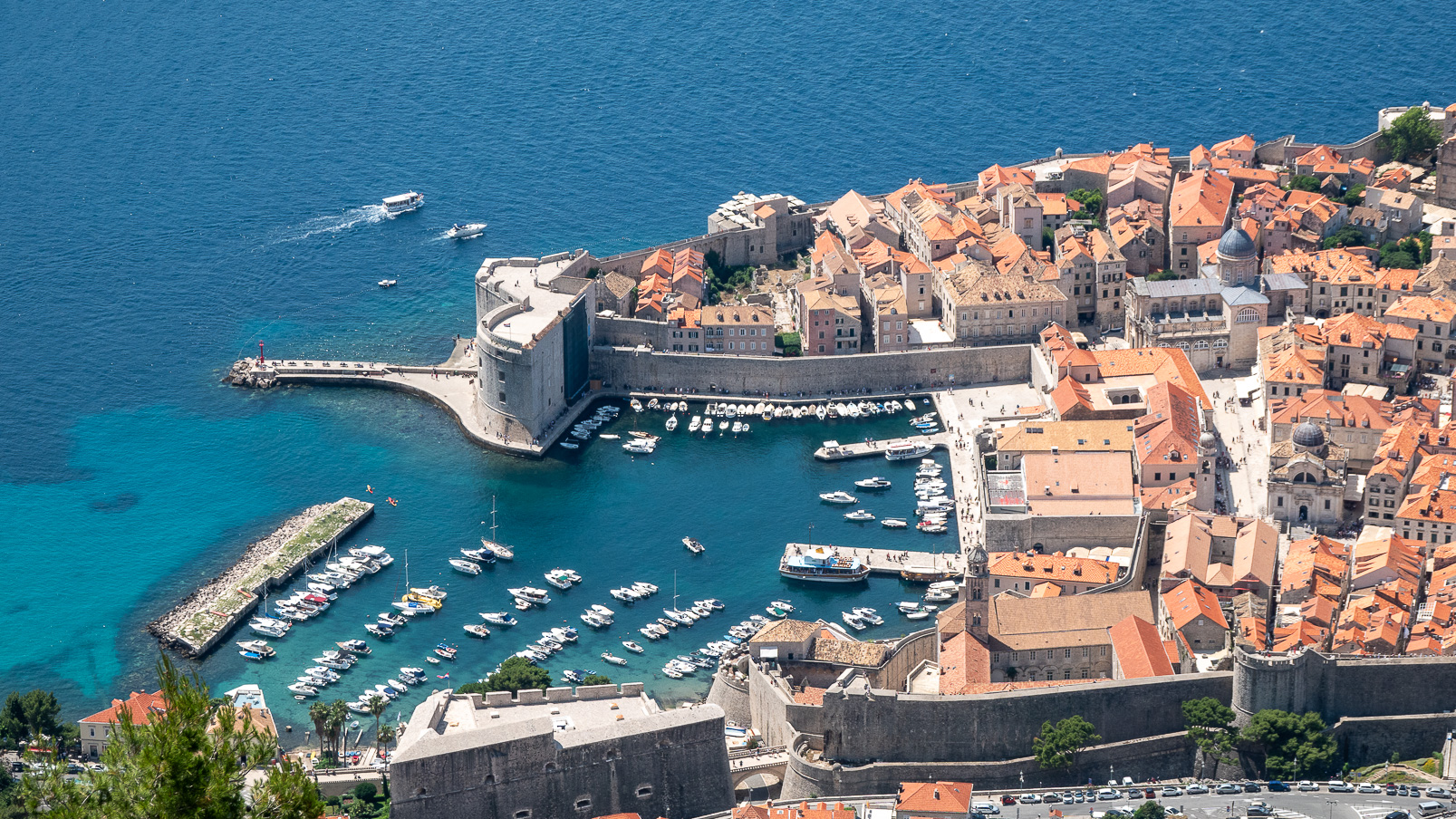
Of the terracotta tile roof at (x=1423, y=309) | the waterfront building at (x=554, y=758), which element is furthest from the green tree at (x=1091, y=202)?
the waterfront building at (x=554, y=758)

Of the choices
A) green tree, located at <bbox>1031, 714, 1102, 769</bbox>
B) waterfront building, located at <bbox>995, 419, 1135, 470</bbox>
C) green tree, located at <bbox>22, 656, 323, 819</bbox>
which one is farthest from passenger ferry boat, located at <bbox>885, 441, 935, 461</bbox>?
green tree, located at <bbox>22, 656, 323, 819</bbox>

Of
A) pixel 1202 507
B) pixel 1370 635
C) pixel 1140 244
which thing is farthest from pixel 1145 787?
pixel 1140 244

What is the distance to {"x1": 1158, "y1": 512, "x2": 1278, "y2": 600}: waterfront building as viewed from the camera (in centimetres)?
11575

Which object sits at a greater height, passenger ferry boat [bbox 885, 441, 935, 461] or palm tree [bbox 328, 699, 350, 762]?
passenger ferry boat [bbox 885, 441, 935, 461]

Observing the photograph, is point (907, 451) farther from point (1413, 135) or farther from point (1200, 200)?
point (1413, 135)

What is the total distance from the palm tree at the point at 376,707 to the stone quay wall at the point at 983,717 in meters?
25.8

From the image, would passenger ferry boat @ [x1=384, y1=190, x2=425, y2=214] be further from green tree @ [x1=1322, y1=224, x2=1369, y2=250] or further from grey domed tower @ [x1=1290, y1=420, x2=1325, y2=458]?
grey domed tower @ [x1=1290, y1=420, x2=1325, y2=458]

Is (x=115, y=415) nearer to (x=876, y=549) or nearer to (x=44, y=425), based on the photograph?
(x=44, y=425)

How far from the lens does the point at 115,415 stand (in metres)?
156

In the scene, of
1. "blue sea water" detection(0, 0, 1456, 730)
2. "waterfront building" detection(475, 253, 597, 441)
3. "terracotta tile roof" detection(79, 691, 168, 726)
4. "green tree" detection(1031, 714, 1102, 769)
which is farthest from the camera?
"waterfront building" detection(475, 253, 597, 441)

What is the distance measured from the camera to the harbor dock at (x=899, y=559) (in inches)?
5108

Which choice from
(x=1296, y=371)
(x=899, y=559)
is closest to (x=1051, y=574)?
(x=899, y=559)

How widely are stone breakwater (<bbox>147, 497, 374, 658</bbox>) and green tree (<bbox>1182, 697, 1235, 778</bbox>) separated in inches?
2278

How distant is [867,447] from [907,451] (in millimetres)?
2983
